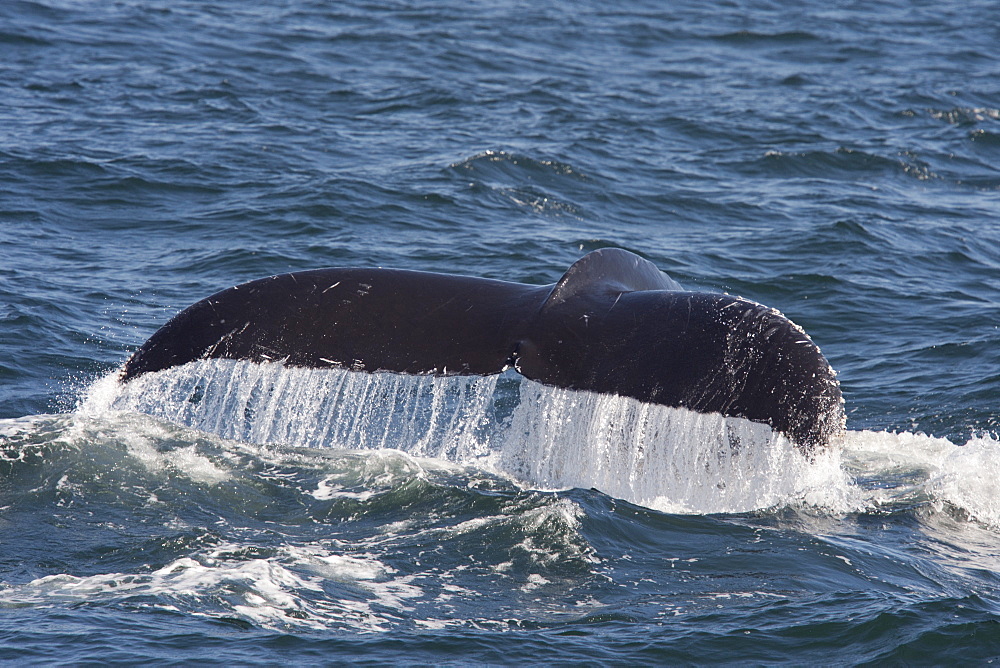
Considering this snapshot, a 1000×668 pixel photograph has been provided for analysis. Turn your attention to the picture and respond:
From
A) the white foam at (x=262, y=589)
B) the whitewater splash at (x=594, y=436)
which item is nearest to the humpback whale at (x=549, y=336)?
the whitewater splash at (x=594, y=436)

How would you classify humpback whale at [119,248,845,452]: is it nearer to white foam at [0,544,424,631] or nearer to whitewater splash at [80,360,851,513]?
whitewater splash at [80,360,851,513]

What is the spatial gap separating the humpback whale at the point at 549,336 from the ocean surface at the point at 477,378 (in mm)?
131

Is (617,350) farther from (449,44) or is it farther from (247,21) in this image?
(247,21)

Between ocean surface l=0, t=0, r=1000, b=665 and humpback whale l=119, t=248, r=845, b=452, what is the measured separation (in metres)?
0.13

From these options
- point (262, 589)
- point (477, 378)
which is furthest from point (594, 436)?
point (262, 589)

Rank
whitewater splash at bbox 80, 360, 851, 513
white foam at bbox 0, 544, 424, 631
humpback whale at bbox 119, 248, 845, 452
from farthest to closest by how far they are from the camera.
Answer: white foam at bbox 0, 544, 424, 631 < whitewater splash at bbox 80, 360, 851, 513 < humpback whale at bbox 119, 248, 845, 452

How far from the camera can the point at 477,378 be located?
19.9 ft

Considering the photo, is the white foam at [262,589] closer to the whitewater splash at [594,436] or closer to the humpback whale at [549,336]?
the whitewater splash at [594,436]

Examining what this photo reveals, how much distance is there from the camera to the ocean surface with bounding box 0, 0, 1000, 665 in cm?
578

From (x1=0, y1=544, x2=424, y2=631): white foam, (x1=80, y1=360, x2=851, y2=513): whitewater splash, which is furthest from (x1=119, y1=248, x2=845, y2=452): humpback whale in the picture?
(x1=0, y1=544, x2=424, y2=631): white foam

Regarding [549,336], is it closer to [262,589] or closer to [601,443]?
[601,443]

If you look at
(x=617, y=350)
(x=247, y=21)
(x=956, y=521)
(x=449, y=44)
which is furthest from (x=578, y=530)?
(x=247, y=21)

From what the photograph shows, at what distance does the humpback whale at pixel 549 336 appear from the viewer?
17.5 feet

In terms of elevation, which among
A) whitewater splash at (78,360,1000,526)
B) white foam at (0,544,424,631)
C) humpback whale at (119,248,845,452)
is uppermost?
humpback whale at (119,248,845,452)
